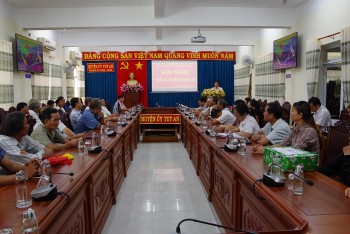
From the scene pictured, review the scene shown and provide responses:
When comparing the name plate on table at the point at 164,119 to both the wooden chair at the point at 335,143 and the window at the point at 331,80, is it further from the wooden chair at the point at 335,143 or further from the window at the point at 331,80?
the wooden chair at the point at 335,143

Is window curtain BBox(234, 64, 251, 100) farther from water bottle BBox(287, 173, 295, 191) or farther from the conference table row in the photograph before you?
water bottle BBox(287, 173, 295, 191)

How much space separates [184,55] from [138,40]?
172 centimetres

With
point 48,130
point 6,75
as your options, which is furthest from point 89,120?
point 6,75

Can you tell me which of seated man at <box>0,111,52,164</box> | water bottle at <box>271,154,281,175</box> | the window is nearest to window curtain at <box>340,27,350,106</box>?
the window

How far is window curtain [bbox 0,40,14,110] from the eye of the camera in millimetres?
5168

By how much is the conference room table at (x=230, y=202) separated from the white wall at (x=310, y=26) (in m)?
3.29

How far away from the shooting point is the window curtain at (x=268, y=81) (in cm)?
670

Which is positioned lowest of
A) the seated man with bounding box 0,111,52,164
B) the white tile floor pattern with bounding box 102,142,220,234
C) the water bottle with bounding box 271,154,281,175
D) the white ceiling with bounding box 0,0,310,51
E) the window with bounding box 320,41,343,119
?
the white tile floor pattern with bounding box 102,142,220,234

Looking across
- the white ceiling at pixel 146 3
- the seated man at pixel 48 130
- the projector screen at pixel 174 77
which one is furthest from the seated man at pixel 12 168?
the projector screen at pixel 174 77

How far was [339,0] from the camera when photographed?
15.7 ft

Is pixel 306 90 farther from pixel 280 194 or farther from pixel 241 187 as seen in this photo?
pixel 280 194

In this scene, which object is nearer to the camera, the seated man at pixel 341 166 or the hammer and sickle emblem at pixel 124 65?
the seated man at pixel 341 166

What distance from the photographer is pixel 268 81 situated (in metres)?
7.30

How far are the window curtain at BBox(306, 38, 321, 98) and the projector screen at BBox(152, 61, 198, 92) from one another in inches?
230
